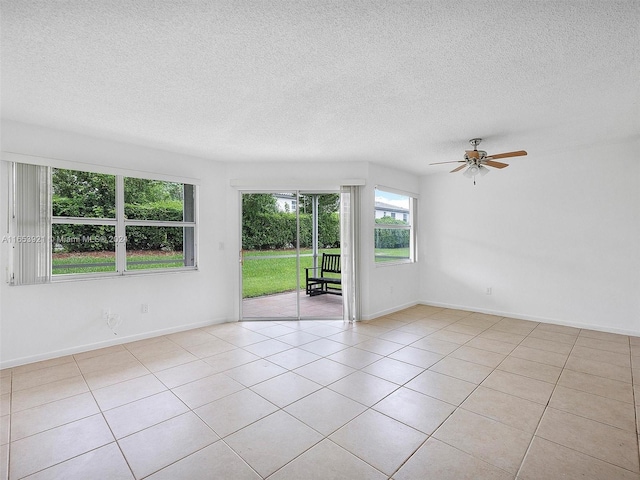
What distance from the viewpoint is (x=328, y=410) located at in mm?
2471

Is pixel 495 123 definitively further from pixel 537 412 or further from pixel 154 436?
pixel 154 436

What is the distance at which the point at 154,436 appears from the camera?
2148 millimetres

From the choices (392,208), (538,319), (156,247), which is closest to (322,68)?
(156,247)

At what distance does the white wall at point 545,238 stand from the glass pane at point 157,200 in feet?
14.0

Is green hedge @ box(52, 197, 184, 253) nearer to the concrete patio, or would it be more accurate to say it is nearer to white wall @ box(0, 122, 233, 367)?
white wall @ box(0, 122, 233, 367)

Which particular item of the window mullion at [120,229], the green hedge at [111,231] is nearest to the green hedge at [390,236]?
the green hedge at [111,231]

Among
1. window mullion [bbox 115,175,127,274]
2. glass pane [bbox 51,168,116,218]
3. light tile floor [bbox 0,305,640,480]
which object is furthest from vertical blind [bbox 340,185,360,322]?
glass pane [bbox 51,168,116,218]

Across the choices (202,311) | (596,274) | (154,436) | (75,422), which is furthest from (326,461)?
(596,274)

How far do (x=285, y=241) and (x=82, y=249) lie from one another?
8.67 feet

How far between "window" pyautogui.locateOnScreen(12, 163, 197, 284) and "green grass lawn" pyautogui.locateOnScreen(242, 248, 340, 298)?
0.86 m

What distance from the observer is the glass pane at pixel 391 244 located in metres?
5.51

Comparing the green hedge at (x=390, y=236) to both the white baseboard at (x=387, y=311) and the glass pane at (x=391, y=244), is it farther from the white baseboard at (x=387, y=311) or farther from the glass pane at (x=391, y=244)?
the white baseboard at (x=387, y=311)

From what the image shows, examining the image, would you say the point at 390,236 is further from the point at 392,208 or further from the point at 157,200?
the point at 157,200

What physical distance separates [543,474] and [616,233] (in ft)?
12.9
